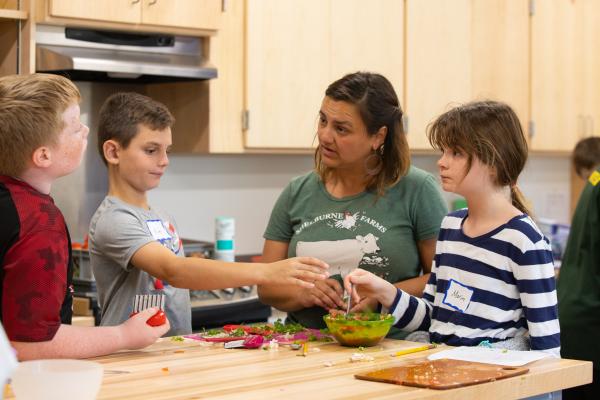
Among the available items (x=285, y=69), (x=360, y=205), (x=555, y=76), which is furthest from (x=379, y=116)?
(x=555, y=76)

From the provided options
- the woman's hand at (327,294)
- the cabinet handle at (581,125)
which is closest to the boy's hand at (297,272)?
the woman's hand at (327,294)

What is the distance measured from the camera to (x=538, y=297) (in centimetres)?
193

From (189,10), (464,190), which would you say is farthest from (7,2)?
(464,190)

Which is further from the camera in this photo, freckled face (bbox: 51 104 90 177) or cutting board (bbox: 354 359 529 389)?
freckled face (bbox: 51 104 90 177)

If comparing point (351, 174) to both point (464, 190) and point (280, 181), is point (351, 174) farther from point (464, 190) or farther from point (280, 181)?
point (280, 181)

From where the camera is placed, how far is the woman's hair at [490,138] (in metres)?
2.10

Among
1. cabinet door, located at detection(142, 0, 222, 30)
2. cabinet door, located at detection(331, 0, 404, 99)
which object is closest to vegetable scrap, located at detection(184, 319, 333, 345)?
cabinet door, located at detection(142, 0, 222, 30)

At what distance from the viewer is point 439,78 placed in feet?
13.9

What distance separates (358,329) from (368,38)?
224 cm

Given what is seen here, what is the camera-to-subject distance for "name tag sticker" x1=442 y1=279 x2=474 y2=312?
2027mm

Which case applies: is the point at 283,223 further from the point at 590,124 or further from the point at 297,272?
the point at 590,124

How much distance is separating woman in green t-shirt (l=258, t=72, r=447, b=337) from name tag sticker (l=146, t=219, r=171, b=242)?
11.0 inches

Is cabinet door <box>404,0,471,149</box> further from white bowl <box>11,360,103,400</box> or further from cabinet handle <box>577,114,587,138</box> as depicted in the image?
white bowl <box>11,360,103,400</box>

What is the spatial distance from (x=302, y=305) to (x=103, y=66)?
1.32m
